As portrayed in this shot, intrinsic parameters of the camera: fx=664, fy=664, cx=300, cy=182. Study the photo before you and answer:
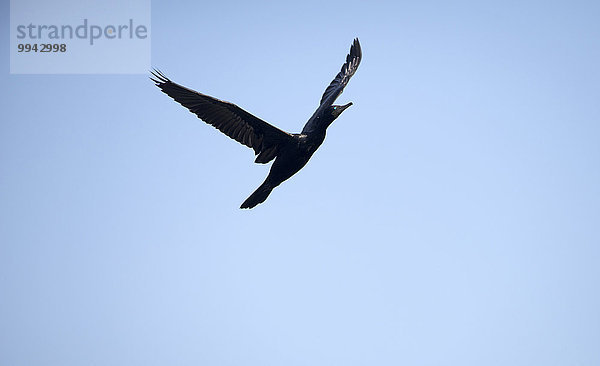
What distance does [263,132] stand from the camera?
38.1 ft

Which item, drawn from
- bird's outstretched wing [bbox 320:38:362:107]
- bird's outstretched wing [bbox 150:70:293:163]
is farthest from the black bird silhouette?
bird's outstretched wing [bbox 320:38:362:107]

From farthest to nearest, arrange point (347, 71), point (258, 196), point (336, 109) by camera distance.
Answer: point (347, 71), point (258, 196), point (336, 109)

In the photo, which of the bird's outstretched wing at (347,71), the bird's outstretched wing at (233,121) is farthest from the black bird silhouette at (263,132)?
the bird's outstretched wing at (347,71)

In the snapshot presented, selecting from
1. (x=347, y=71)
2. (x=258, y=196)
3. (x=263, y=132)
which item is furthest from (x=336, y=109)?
(x=347, y=71)

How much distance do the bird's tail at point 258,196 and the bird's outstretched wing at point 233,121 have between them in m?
0.71

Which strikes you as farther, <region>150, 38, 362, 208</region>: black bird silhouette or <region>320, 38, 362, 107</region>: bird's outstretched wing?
<region>320, 38, 362, 107</region>: bird's outstretched wing

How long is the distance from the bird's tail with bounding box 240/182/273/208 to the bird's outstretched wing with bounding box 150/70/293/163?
0.71m

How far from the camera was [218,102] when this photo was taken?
1129 cm

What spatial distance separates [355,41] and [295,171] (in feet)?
16.3

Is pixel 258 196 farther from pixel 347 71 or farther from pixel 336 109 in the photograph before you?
pixel 347 71

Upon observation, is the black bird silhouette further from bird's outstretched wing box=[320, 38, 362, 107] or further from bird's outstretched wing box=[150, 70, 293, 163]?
bird's outstretched wing box=[320, 38, 362, 107]

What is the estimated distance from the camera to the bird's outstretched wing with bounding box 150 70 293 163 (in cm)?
1117

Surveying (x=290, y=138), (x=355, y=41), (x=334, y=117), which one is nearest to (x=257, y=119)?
(x=290, y=138)

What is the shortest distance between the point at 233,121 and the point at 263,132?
609 mm
